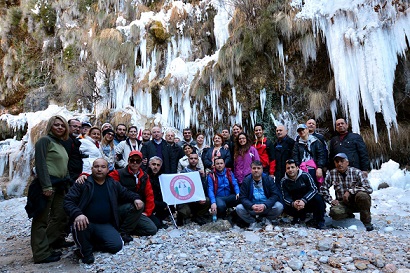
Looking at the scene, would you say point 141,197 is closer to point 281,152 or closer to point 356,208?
point 281,152

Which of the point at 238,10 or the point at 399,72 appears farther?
the point at 238,10

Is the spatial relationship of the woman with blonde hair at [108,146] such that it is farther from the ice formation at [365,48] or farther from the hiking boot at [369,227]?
the ice formation at [365,48]

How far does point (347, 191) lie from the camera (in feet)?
14.0

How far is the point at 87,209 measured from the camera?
3504 mm

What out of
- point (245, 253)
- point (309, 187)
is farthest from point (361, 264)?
point (309, 187)

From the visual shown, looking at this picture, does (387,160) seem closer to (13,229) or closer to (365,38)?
(365,38)

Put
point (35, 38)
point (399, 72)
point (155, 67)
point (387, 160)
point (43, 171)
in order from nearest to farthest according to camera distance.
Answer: point (43, 171)
point (399, 72)
point (387, 160)
point (155, 67)
point (35, 38)

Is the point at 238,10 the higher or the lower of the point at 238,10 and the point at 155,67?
the higher

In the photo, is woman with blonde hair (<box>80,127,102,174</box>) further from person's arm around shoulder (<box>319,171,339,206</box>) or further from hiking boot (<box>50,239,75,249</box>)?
person's arm around shoulder (<box>319,171,339,206</box>)

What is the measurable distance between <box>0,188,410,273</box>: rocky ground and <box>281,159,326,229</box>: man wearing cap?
363 millimetres

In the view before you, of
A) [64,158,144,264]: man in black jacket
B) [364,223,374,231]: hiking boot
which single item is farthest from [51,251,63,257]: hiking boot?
[364,223,374,231]: hiking boot

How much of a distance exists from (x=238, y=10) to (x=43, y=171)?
344 inches

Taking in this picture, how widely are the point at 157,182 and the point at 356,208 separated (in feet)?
9.91

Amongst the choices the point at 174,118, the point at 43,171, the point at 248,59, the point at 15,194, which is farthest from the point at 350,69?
the point at 15,194
